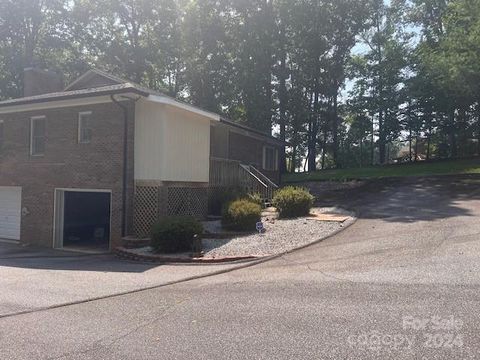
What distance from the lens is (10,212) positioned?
18.5 m

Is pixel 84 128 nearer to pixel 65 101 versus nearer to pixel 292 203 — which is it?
pixel 65 101

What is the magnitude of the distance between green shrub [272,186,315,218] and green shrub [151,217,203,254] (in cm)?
413

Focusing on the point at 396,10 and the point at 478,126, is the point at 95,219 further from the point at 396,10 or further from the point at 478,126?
the point at 396,10

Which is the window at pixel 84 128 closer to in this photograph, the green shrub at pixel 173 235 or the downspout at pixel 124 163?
the downspout at pixel 124 163

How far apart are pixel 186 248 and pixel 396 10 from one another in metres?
40.0

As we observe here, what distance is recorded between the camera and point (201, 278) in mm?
9172

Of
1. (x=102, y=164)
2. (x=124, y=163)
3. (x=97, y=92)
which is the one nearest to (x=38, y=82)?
(x=97, y=92)

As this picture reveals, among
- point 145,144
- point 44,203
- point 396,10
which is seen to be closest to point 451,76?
point 396,10

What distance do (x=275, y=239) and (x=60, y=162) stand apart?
868 cm

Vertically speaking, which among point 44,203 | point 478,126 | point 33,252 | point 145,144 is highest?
point 478,126

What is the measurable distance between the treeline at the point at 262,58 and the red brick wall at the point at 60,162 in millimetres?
21049

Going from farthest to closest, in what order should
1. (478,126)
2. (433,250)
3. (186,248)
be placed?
(478,126)
(186,248)
(433,250)

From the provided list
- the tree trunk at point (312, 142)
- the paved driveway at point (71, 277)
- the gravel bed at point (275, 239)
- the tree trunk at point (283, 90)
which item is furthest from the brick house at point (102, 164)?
the tree trunk at point (312, 142)

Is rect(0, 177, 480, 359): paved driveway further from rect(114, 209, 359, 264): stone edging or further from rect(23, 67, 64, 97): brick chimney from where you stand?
rect(23, 67, 64, 97): brick chimney
